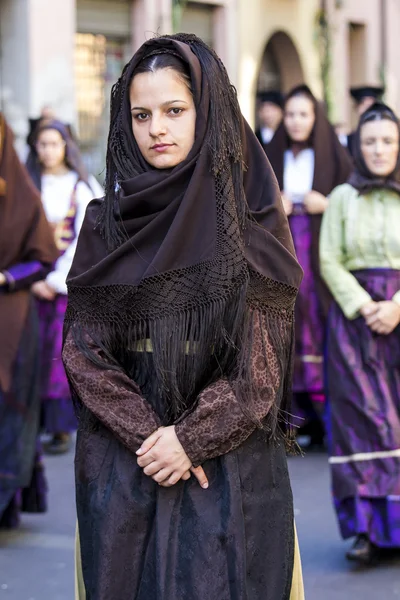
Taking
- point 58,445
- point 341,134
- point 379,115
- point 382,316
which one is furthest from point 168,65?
point 341,134

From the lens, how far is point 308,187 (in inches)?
332

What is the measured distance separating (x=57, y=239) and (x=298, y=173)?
1656 mm

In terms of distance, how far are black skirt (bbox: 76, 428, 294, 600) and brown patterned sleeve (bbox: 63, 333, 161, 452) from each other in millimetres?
103

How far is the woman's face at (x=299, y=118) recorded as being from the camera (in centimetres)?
844

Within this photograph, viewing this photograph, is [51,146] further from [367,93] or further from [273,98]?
[367,93]

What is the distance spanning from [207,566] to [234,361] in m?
0.52

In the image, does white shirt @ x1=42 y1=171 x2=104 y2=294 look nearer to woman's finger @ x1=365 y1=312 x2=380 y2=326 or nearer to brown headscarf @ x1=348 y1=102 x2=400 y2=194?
brown headscarf @ x1=348 y1=102 x2=400 y2=194

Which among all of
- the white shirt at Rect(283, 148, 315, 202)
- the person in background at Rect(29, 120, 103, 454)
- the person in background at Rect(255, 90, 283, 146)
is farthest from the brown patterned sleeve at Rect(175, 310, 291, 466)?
the person in background at Rect(255, 90, 283, 146)

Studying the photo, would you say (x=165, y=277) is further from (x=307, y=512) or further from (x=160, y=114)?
(x=307, y=512)

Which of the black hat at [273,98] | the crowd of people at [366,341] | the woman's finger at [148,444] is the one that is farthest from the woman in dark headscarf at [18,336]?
the black hat at [273,98]

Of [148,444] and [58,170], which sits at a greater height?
[58,170]

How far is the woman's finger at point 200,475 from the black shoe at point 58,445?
518cm

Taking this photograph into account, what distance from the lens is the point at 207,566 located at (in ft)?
10.6

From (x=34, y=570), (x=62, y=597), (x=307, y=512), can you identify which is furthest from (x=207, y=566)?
(x=307, y=512)
